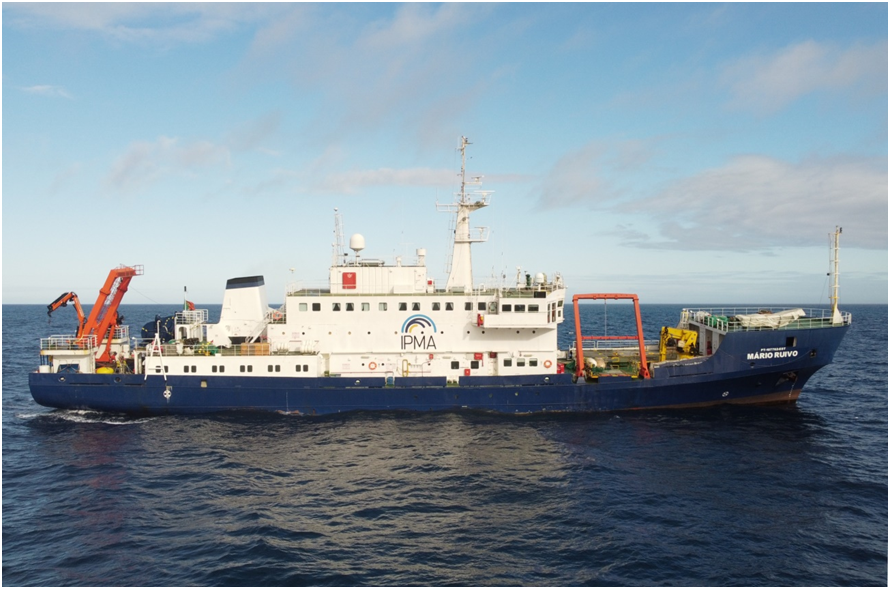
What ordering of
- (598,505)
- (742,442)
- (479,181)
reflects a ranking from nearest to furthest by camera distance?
1. (598,505)
2. (742,442)
3. (479,181)

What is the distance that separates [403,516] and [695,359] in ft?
60.1

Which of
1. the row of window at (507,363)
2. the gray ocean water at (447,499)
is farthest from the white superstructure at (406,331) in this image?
the gray ocean water at (447,499)

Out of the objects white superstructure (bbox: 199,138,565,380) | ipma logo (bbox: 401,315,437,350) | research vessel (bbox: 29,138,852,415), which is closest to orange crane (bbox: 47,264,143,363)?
research vessel (bbox: 29,138,852,415)

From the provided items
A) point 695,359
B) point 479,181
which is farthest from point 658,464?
point 479,181

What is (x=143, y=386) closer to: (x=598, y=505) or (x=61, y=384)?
(x=61, y=384)

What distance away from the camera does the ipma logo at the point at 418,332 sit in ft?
87.8

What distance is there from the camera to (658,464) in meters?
19.8

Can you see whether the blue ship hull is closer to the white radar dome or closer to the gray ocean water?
the gray ocean water

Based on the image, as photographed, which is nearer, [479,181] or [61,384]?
[61,384]

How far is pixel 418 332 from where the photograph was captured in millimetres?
26781

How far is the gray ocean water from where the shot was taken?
13148 millimetres

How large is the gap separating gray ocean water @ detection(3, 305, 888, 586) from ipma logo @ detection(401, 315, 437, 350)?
12.5 feet

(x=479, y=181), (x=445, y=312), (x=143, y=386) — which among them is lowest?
(x=143, y=386)

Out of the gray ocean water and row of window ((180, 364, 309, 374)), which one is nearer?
the gray ocean water
